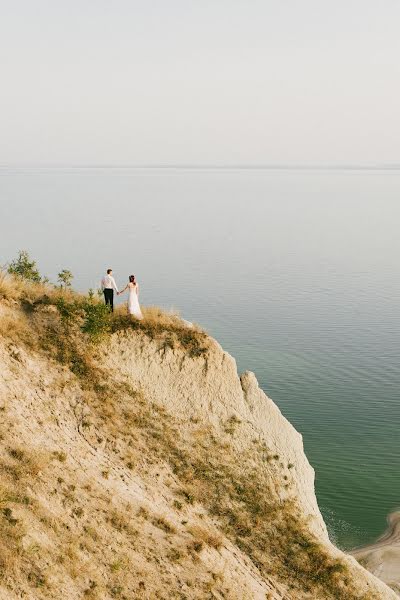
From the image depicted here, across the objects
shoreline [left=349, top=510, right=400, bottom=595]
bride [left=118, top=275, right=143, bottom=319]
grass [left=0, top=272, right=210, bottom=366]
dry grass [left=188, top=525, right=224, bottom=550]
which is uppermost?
bride [left=118, top=275, right=143, bottom=319]

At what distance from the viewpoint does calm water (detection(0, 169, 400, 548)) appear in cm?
4537

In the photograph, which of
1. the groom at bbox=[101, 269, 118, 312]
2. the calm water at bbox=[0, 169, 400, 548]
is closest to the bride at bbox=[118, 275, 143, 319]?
the groom at bbox=[101, 269, 118, 312]

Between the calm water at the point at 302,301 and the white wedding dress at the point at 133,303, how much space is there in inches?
745

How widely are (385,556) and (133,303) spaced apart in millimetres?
20632

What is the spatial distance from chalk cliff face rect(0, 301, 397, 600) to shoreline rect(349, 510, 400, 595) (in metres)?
8.53

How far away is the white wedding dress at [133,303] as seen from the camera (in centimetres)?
2980

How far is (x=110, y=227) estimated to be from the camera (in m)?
164

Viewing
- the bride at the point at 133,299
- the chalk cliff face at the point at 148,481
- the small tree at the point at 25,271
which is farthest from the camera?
the small tree at the point at 25,271

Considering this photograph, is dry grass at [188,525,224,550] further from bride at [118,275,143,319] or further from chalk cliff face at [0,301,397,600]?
bride at [118,275,143,319]

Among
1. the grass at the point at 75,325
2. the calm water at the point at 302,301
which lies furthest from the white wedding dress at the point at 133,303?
the calm water at the point at 302,301

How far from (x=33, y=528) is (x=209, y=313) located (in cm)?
6305

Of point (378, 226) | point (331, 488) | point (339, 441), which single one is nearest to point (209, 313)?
point (339, 441)

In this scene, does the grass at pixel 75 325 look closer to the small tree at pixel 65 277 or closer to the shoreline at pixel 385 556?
the small tree at pixel 65 277

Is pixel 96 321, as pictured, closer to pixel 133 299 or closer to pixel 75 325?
pixel 75 325
